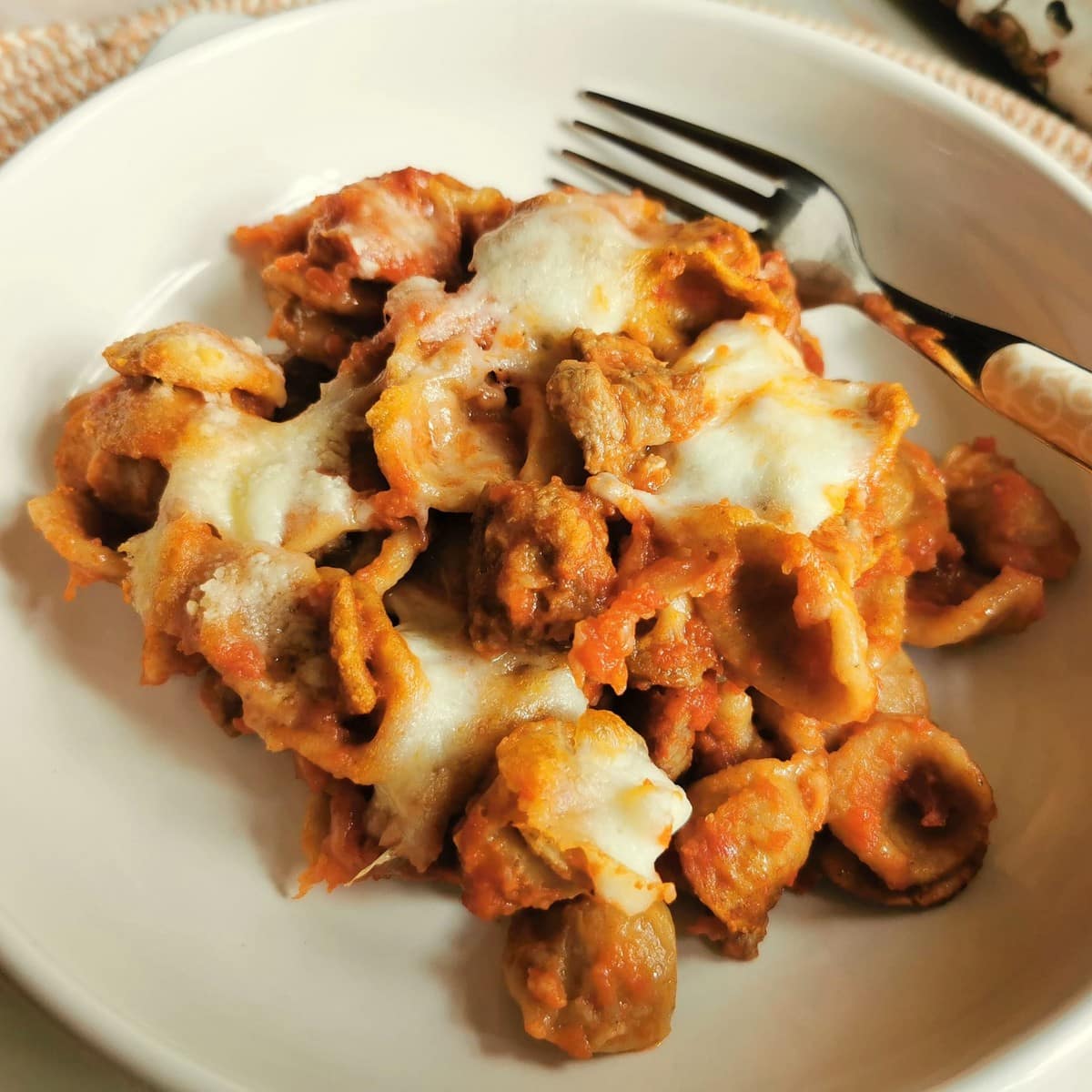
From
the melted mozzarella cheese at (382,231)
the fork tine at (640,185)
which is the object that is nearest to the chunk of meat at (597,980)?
the melted mozzarella cheese at (382,231)

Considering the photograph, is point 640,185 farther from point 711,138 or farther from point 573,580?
point 573,580

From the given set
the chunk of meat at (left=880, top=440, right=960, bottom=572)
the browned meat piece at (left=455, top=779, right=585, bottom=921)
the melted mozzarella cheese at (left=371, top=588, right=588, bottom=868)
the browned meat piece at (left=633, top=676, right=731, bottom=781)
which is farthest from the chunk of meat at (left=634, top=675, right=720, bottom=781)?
the chunk of meat at (left=880, top=440, right=960, bottom=572)

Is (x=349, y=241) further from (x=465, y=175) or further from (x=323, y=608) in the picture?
(x=323, y=608)

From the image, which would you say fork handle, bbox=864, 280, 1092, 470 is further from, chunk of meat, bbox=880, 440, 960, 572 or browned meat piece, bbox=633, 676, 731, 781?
browned meat piece, bbox=633, 676, 731, 781

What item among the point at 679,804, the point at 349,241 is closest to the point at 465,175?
the point at 349,241

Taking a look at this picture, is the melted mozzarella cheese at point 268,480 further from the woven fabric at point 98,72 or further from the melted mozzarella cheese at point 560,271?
the woven fabric at point 98,72
